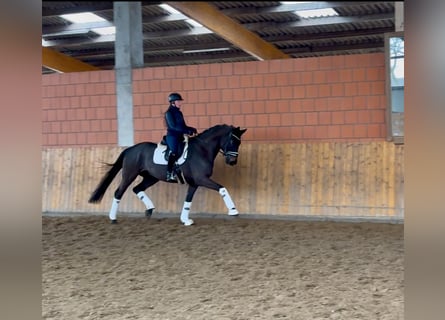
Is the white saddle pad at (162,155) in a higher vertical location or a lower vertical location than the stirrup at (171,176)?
higher

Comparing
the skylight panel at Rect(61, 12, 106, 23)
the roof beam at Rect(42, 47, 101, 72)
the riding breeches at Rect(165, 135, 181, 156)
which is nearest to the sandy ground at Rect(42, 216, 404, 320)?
the riding breeches at Rect(165, 135, 181, 156)

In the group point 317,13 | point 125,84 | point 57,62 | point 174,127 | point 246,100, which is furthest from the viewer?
point 317,13

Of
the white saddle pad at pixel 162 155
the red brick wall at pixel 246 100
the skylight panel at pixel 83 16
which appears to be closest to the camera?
the skylight panel at pixel 83 16

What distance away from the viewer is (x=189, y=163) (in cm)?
629

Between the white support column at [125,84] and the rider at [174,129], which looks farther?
the white support column at [125,84]

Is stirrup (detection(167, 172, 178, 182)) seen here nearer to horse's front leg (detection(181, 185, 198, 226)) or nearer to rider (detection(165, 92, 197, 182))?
rider (detection(165, 92, 197, 182))

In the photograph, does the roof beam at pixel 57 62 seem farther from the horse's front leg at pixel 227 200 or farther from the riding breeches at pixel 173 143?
the horse's front leg at pixel 227 200

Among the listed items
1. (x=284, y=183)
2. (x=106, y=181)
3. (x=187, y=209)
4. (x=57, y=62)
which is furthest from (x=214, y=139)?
(x=57, y=62)

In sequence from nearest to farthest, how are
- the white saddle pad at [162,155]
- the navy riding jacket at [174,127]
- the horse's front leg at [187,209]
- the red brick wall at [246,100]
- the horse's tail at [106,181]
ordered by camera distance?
the navy riding jacket at [174,127] < the horse's front leg at [187,209] < the white saddle pad at [162,155] < the red brick wall at [246,100] < the horse's tail at [106,181]

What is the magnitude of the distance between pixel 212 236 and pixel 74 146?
3.16 metres

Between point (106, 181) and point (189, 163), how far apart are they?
1.21 meters

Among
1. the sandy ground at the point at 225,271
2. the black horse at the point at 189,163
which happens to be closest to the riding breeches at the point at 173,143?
the black horse at the point at 189,163

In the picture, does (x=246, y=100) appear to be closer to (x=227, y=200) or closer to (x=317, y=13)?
(x=227, y=200)

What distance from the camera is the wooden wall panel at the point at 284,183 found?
249 inches
